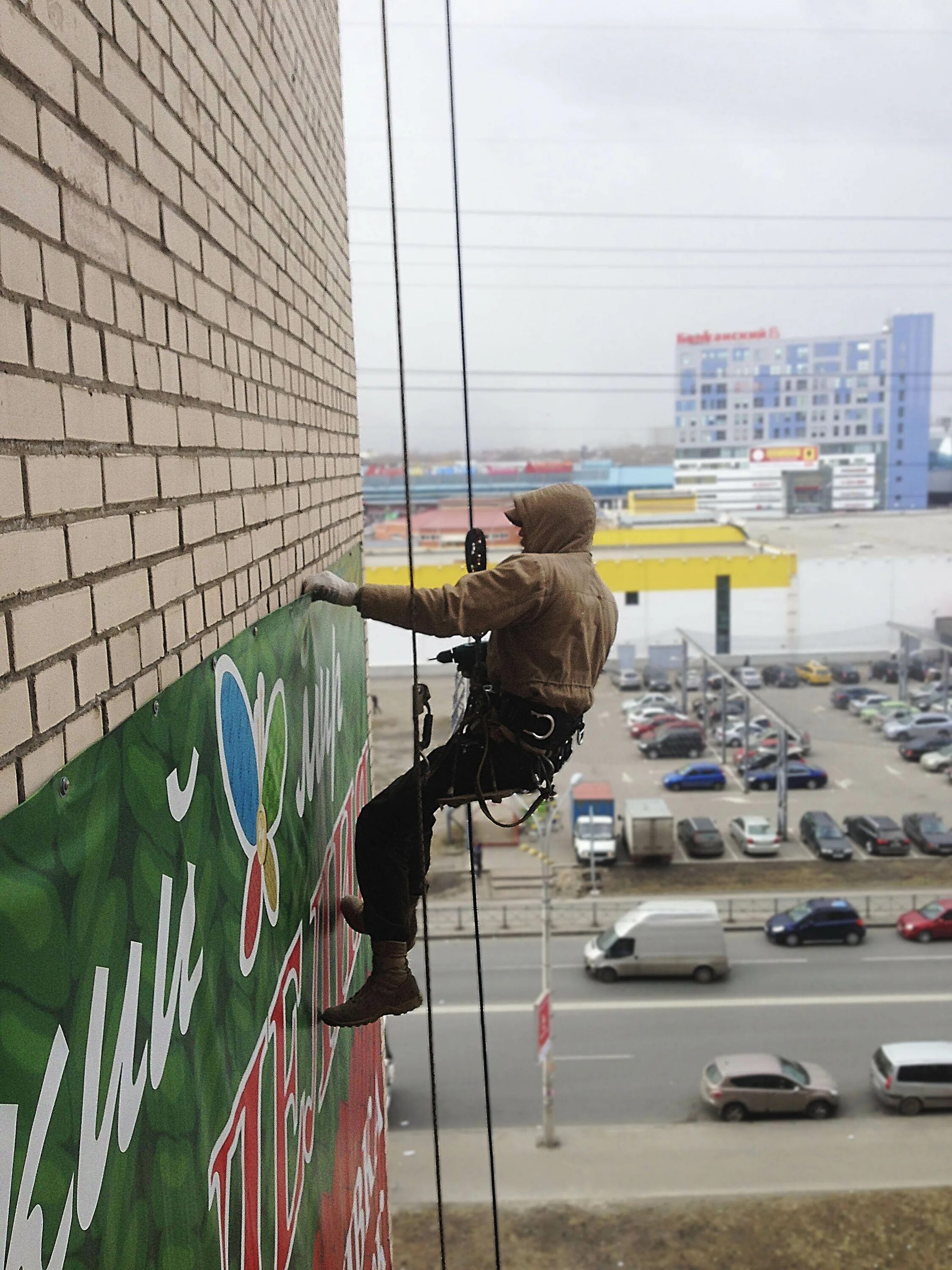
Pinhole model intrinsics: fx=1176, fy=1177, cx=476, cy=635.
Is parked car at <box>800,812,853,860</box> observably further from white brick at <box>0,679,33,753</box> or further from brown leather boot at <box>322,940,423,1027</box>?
white brick at <box>0,679,33,753</box>

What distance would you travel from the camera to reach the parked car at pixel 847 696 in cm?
3594

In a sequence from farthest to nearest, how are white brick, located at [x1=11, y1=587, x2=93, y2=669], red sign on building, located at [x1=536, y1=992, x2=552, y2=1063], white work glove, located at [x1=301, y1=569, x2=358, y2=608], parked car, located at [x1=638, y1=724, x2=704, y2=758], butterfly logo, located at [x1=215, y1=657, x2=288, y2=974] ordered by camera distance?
parked car, located at [x1=638, y1=724, x2=704, y2=758]
red sign on building, located at [x1=536, y1=992, x2=552, y2=1063]
white work glove, located at [x1=301, y1=569, x2=358, y2=608]
butterfly logo, located at [x1=215, y1=657, x2=288, y2=974]
white brick, located at [x1=11, y1=587, x2=93, y2=669]

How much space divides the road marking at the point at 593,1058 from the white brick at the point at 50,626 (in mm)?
17579

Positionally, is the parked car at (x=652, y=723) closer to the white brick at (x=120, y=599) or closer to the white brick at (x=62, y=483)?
the white brick at (x=120, y=599)

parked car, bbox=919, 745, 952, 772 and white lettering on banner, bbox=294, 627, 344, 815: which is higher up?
white lettering on banner, bbox=294, 627, 344, 815

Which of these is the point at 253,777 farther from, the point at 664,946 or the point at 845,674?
the point at 845,674

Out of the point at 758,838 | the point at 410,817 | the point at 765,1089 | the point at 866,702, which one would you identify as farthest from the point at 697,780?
the point at 410,817

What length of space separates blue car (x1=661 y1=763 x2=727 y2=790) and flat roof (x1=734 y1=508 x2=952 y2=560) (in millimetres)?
14635

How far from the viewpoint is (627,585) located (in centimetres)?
3061

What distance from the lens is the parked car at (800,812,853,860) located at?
24578 millimetres

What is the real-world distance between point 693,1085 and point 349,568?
14787mm

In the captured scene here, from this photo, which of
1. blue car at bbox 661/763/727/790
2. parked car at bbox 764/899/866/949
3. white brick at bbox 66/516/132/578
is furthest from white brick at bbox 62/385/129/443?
blue car at bbox 661/763/727/790

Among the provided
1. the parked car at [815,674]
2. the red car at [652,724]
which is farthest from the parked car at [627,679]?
the red car at [652,724]

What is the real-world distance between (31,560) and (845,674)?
39.9m
